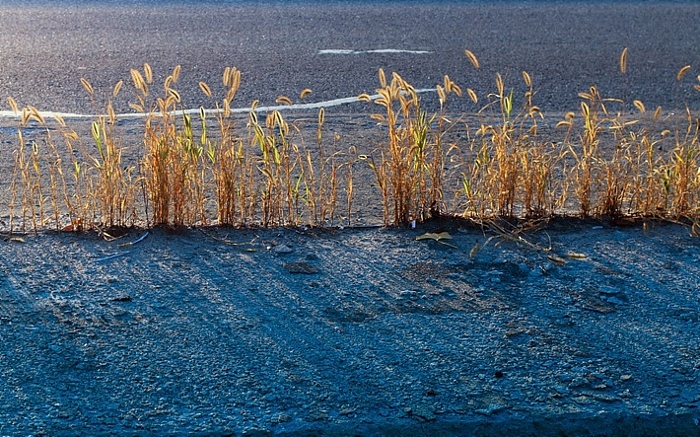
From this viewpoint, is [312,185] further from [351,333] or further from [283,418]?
[283,418]

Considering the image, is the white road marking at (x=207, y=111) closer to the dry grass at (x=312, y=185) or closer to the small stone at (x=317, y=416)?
the dry grass at (x=312, y=185)

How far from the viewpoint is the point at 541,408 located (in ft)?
8.47

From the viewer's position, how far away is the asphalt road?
695 cm

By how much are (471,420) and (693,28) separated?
8798 mm

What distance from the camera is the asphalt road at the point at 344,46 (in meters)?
6.95

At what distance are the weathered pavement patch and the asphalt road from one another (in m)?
2.90

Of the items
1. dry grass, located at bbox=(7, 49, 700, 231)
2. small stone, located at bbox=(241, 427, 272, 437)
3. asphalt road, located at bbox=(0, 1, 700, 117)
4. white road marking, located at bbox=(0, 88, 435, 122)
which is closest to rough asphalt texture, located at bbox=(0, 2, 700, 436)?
small stone, located at bbox=(241, 427, 272, 437)

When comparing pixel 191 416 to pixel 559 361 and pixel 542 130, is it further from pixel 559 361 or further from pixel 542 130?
pixel 542 130

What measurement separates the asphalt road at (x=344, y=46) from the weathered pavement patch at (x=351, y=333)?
9.51 ft

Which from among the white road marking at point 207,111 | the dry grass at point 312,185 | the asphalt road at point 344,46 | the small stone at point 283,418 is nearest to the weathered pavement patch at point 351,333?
the small stone at point 283,418

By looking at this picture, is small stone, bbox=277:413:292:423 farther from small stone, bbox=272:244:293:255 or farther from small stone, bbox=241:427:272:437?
small stone, bbox=272:244:293:255

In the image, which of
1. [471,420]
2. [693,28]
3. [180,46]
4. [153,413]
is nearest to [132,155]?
[153,413]

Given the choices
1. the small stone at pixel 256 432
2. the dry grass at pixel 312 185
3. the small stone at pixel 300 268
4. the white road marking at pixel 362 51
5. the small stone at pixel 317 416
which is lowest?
the small stone at pixel 256 432

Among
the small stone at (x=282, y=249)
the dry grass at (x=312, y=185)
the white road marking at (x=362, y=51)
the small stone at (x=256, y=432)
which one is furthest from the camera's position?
the white road marking at (x=362, y=51)
